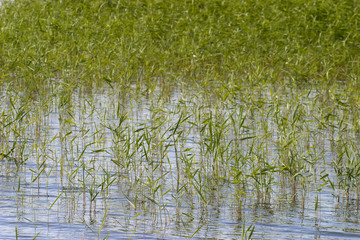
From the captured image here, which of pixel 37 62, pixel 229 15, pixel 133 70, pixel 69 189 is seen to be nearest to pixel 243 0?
pixel 229 15

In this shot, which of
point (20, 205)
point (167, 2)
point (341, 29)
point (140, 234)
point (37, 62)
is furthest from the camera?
point (167, 2)

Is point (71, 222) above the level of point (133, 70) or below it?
below

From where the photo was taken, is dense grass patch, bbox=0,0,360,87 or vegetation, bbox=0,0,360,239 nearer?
vegetation, bbox=0,0,360,239

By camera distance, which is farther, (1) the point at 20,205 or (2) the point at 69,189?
(2) the point at 69,189

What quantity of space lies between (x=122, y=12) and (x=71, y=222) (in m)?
12.3

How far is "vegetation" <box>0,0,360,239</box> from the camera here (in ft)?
21.6

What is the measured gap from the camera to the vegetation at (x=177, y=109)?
6582mm

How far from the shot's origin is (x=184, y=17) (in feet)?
54.8

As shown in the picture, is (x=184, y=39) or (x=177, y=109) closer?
(x=177, y=109)

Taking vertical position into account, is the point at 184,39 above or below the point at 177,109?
above

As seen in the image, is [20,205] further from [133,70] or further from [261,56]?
[261,56]

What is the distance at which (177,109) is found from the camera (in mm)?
10594

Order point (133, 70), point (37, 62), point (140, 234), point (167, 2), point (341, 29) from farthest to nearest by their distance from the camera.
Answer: point (167, 2) < point (341, 29) < point (133, 70) < point (37, 62) < point (140, 234)

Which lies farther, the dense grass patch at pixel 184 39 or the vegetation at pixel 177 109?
the dense grass patch at pixel 184 39
